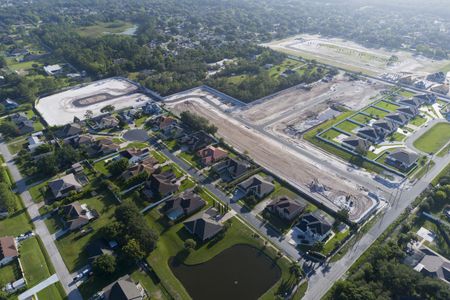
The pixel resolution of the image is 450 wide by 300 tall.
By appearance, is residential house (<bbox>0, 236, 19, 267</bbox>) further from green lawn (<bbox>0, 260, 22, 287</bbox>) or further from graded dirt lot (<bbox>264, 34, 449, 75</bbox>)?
graded dirt lot (<bbox>264, 34, 449, 75</bbox>)

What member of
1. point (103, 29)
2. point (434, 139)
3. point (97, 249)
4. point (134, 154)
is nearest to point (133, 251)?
point (97, 249)

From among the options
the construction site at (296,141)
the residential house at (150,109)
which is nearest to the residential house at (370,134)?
the construction site at (296,141)

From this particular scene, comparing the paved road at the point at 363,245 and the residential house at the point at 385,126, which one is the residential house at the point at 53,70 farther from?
the paved road at the point at 363,245

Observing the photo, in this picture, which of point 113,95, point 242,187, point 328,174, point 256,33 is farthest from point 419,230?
point 256,33

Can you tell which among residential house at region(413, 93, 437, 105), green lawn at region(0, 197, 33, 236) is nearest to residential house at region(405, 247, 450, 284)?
green lawn at region(0, 197, 33, 236)

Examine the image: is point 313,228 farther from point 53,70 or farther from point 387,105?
point 53,70

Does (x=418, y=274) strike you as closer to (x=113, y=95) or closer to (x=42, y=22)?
(x=113, y=95)

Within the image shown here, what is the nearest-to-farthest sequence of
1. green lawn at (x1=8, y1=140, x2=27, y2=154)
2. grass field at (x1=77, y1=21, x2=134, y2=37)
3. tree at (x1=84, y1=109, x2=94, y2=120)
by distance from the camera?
1. green lawn at (x1=8, y1=140, x2=27, y2=154)
2. tree at (x1=84, y1=109, x2=94, y2=120)
3. grass field at (x1=77, y1=21, x2=134, y2=37)

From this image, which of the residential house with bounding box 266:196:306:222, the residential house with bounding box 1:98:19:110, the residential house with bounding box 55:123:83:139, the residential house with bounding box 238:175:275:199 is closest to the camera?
the residential house with bounding box 266:196:306:222

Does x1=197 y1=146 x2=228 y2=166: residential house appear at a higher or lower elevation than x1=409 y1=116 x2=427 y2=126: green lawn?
lower
